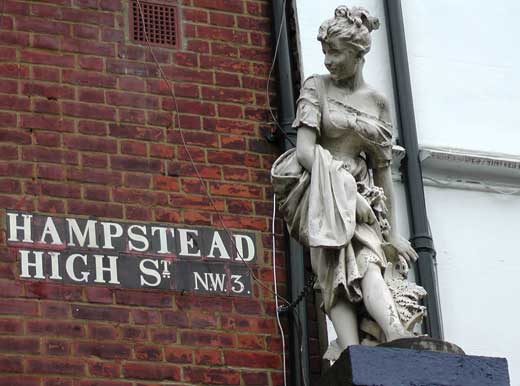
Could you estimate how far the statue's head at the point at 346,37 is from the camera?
42.2ft

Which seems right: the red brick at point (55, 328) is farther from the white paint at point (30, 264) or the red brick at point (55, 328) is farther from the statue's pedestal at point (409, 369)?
the statue's pedestal at point (409, 369)

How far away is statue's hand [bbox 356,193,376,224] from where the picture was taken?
1266 cm

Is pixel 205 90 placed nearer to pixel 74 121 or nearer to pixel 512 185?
pixel 74 121

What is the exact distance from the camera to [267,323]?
13633mm

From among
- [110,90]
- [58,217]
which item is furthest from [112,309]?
[110,90]

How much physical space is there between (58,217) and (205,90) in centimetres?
150

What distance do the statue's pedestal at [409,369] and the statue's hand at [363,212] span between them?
985 millimetres

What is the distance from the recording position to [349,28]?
42.2ft

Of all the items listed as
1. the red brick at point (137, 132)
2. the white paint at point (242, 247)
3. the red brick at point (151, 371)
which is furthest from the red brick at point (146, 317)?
the red brick at point (137, 132)

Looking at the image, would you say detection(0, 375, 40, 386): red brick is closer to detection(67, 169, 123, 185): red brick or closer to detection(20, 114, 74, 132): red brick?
detection(67, 169, 123, 185): red brick

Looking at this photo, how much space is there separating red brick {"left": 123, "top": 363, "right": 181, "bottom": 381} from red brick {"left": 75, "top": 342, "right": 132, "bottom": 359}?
8 cm

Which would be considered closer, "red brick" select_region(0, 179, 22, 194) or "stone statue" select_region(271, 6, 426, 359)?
"stone statue" select_region(271, 6, 426, 359)

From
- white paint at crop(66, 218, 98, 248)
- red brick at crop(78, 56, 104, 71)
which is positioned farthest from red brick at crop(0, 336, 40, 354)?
red brick at crop(78, 56, 104, 71)

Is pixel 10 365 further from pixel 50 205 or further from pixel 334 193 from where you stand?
pixel 334 193
